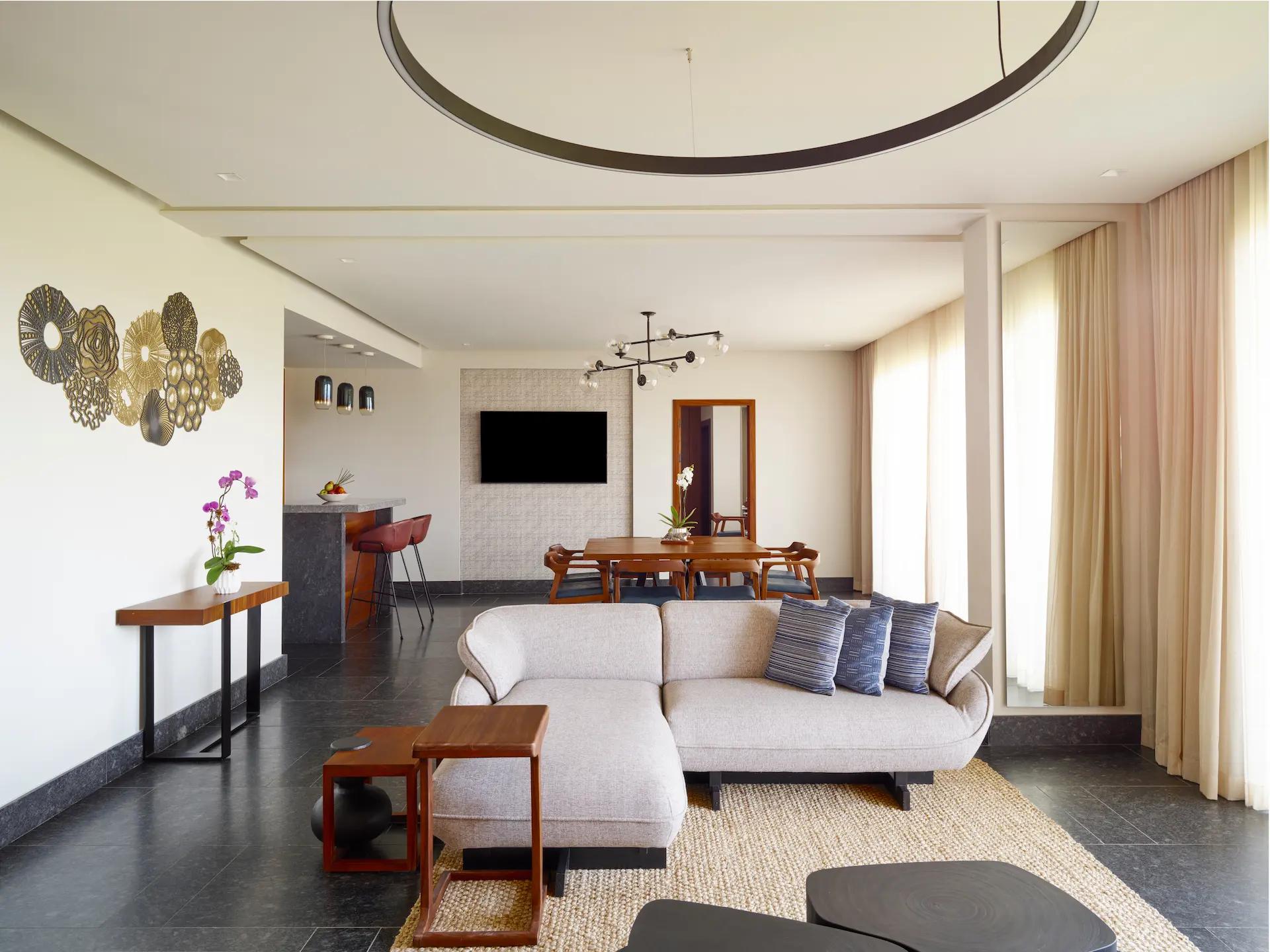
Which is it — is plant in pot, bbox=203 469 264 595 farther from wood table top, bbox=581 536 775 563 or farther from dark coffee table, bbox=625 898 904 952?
dark coffee table, bbox=625 898 904 952

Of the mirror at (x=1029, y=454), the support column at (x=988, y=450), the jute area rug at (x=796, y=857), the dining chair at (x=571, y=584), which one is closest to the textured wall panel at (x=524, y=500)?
the dining chair at (x=571, y=584)

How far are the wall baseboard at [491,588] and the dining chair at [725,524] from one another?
1.04 metres

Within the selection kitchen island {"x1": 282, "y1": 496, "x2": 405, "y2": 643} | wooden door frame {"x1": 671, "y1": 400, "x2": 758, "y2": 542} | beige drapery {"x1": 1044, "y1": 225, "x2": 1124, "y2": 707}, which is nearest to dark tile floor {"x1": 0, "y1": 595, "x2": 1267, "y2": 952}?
beige drapery {"x1": 1044, "y1": 225, "x2": 1124, "y2": 707}

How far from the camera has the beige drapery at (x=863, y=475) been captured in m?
7.70

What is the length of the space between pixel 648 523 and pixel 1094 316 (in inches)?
204

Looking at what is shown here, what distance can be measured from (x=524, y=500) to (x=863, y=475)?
3.67 m

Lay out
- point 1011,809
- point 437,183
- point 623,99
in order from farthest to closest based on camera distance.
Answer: point 437,183
point 1011,809
point 623,99

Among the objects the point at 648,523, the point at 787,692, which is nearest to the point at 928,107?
the point at 787,692

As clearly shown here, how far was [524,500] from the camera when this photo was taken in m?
8.14

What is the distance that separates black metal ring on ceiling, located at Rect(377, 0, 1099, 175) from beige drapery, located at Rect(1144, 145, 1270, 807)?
1.40 metres

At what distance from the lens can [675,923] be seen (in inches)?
59.9

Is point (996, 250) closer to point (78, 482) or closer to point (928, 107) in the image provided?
point (928, 107)

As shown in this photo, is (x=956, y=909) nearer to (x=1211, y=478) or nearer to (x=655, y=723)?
(x=655, y=723)

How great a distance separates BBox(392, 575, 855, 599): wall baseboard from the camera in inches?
318
